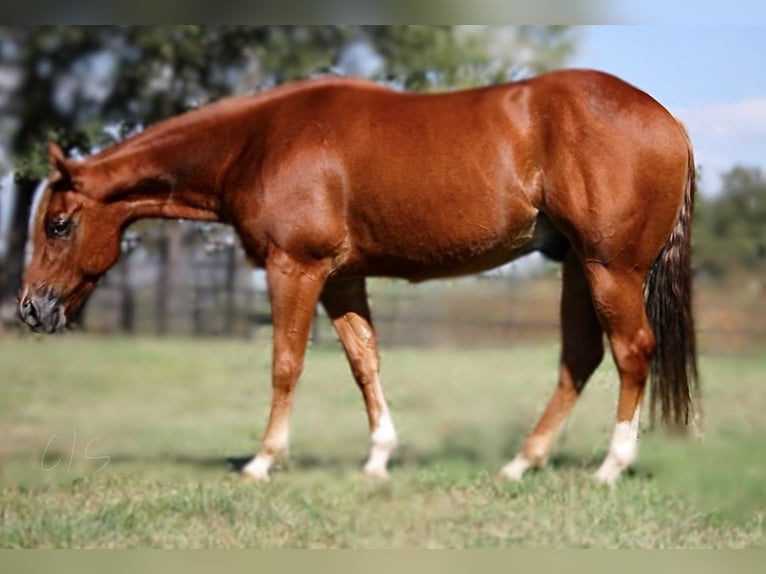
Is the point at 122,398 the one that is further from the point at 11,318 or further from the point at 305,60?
the point at 305,60

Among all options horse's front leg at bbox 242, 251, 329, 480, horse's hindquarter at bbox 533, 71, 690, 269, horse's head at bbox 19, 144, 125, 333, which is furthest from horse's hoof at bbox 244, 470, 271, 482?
horse's hindquarter at bbox 533, 71, 690, 269

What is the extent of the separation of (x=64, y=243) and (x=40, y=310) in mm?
286

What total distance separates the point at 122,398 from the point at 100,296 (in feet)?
5.66

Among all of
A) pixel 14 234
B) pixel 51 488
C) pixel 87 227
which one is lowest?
pixel 51 488

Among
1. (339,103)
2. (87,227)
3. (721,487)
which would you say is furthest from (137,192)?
(721,487)

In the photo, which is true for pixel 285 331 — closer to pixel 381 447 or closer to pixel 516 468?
pixel 381 447

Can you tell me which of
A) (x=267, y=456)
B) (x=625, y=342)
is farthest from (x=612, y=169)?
(x=267, y=456)

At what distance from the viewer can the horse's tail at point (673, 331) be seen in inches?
135

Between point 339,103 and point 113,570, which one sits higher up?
point 339,103

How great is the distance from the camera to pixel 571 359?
367 cm

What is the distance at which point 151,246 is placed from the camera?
5.40 m

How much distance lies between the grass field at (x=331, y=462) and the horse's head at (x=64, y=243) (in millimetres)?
631

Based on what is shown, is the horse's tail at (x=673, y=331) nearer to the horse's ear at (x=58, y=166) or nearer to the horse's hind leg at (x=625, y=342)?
the horse's hind leg at (x=625, y=342)

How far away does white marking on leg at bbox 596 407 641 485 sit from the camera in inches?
130
